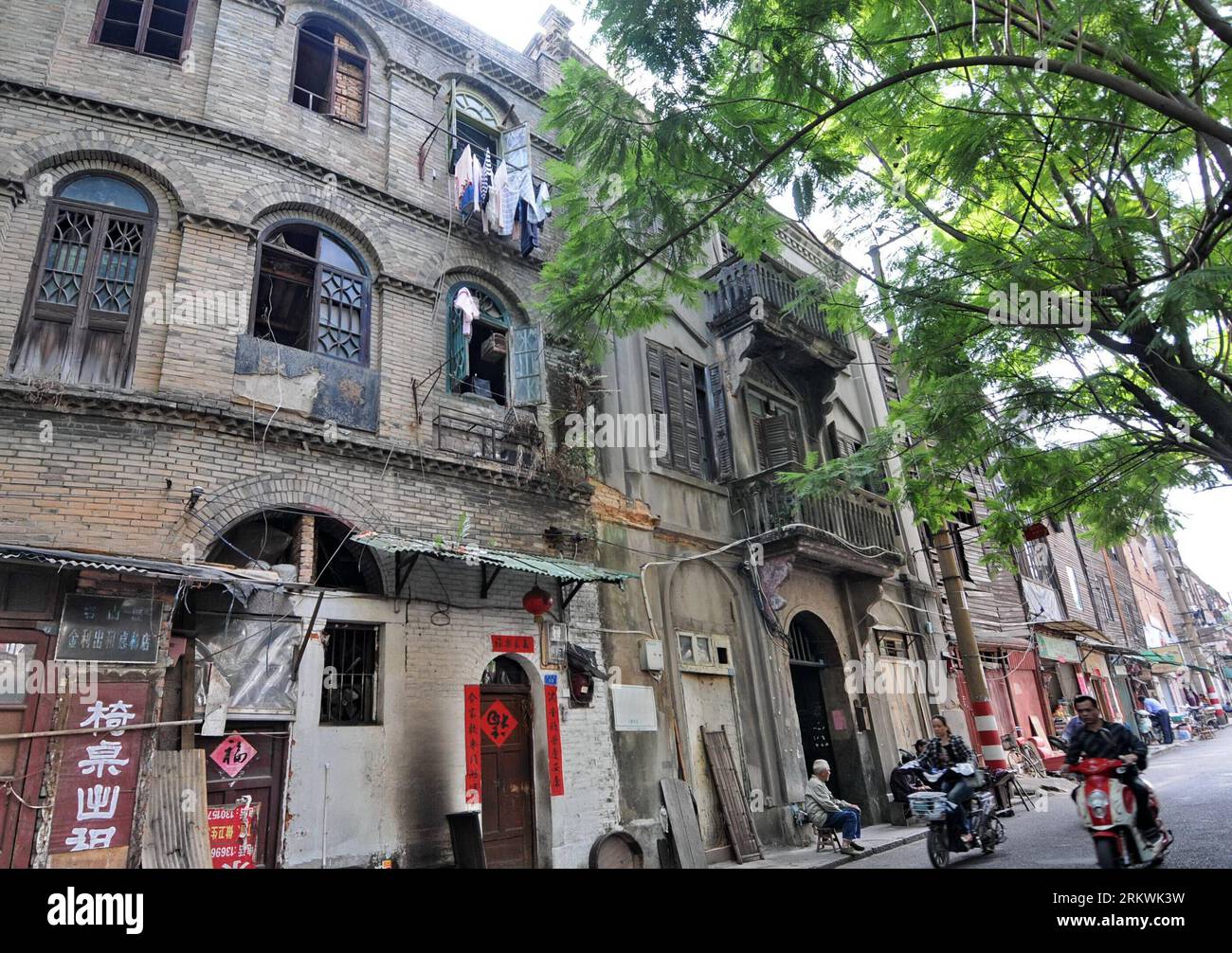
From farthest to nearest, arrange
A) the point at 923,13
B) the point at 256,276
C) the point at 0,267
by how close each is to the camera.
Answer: the point at 256,276 → the point at 0,267 → the point at 923,13

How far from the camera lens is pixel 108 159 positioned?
28.3 ft

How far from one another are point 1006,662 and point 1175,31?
17537mm

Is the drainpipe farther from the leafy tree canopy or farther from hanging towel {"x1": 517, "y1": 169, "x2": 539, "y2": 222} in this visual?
hanging towel {"x1": 517, "y1": 169, "x2": 539, "y2": 222}

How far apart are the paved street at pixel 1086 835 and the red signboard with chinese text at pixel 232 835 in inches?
222

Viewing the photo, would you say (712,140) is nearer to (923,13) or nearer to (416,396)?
(923,13)

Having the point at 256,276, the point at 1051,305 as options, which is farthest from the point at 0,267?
the point at 1051,305

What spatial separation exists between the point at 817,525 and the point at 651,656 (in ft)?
15.0

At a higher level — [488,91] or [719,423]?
[488,91]

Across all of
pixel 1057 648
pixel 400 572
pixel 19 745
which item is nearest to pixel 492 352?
pixel 400 572

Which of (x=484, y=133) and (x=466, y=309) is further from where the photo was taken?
(x=484, y=133)

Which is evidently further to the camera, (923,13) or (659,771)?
(659,771)

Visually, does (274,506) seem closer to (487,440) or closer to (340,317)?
(340,317)

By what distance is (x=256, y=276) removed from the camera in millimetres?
9164

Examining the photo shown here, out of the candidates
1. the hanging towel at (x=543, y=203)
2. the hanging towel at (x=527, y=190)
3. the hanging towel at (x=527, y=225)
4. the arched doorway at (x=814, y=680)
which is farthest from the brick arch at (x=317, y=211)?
the arched doorway at (x=814, y=680)
